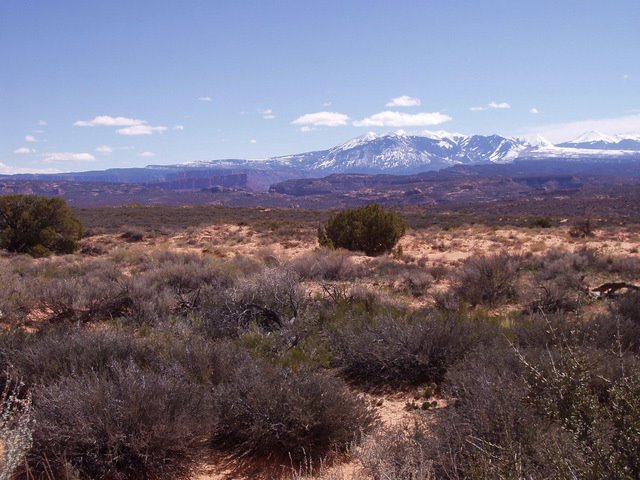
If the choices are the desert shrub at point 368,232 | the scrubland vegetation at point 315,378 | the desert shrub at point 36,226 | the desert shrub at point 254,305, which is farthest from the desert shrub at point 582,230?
the desert shrub at point 36,226

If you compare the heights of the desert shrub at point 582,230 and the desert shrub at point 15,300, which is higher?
the desert shrub at point 15,300

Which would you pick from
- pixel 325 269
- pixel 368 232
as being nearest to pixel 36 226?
pixel 368 232

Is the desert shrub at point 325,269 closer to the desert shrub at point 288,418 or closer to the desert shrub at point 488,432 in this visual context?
the desert shrub at point 288,418

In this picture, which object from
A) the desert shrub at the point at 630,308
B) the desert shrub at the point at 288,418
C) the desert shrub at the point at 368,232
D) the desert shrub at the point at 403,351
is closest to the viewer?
the desert shrub at the point at 288,418

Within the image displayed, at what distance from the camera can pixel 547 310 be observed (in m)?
8.36

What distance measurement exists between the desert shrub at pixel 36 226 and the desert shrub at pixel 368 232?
10109 millimetres

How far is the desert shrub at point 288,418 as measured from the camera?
13.5 ft

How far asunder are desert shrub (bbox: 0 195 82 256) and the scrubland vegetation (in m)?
8.86

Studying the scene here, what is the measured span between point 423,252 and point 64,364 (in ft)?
56.3

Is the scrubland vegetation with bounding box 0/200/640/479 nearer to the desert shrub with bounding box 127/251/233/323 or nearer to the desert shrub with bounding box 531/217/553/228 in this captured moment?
the desert shrub with bounding box 127/251/233/323

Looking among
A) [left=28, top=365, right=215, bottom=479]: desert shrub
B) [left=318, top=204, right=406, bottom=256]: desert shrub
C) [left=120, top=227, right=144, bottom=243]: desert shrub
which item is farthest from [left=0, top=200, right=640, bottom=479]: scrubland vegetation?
[left=120, top=227, right=144, bottom=243]: desert shrub

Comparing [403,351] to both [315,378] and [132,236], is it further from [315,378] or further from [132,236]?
[132,236]

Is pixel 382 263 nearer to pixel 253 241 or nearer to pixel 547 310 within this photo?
pixel 547 310

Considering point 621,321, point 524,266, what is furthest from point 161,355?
point 524,266
